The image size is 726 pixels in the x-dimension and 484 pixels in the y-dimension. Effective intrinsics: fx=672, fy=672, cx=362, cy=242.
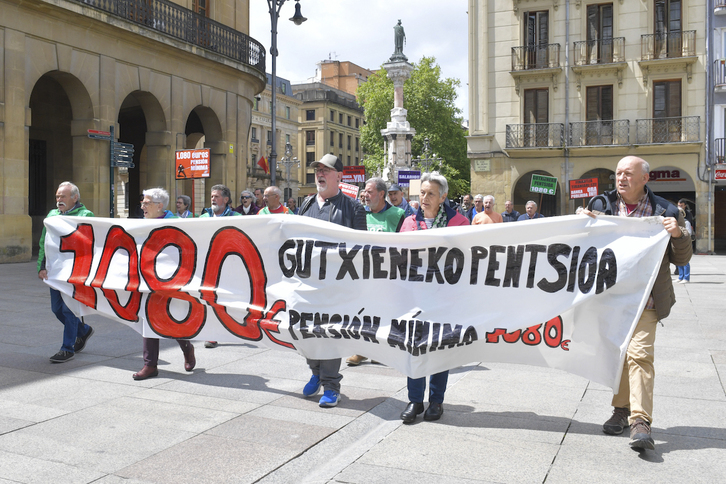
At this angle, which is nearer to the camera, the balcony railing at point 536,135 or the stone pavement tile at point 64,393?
the stone pavement tile at point 64,393

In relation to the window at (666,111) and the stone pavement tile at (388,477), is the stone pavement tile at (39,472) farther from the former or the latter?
the window at (666,111)

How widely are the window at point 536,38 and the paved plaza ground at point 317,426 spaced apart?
92.9 ft

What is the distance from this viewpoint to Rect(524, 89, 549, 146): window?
33.6 meters

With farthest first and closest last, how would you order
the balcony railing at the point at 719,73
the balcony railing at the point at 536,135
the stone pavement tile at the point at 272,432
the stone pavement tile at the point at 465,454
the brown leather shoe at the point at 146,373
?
the balcony railing at the point at 536,135 → the balcony railing at the point at 719,73 → the brown leather shoe at the point at 146,373 → the stone pavement tile at the point at 272,432 → the stone pavement tile at the point at 465,454

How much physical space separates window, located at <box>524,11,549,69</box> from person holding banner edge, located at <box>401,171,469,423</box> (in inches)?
1189

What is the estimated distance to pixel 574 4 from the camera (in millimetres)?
33062

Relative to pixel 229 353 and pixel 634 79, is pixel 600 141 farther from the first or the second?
pixel 229 353

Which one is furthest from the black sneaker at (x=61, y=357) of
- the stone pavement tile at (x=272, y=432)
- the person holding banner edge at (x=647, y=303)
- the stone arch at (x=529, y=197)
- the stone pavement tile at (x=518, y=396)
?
the stone arch at (x=529, y=197)

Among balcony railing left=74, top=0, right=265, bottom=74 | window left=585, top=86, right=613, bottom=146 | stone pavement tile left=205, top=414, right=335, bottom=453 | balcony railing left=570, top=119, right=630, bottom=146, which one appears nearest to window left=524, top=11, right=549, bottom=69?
window left=585, top=86, right=613, bottom=146

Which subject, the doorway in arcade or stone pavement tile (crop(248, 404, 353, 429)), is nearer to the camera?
stone pavement tile (crop(248, 404, 353, 429))

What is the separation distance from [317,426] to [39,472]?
187cm

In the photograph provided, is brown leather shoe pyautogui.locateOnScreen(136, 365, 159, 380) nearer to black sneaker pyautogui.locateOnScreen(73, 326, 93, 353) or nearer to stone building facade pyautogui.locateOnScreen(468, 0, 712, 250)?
black sneaker pyautogui.locateOnScreen(73, 326, 93, 353)

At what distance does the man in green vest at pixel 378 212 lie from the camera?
23.5 ft

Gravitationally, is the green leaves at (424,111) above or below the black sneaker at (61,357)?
above
